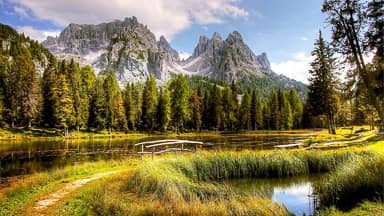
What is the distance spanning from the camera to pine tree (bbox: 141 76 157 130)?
2832 inches

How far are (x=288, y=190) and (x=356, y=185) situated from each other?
14.4 ft

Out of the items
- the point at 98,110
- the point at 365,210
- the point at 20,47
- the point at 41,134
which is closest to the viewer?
the point at 365,210

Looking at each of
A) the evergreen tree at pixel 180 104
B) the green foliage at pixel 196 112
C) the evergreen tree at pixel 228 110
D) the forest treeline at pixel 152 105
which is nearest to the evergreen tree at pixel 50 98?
the forest treeline at pixel 152 105

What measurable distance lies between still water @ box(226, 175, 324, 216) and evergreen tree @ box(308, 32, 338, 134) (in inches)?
1163

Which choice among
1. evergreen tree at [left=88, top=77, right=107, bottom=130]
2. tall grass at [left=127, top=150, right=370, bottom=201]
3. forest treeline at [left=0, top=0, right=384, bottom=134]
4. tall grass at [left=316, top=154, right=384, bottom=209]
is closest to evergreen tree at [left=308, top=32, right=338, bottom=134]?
forest treeline at [left=0, top=0, right=384, bottom=134]

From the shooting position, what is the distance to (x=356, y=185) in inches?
396

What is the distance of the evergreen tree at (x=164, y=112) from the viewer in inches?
2756

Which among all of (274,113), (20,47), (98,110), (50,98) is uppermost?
(20,47)

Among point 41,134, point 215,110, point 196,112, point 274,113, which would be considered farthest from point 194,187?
point 274,113

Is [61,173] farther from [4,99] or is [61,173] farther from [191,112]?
[191,112]

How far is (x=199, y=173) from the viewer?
15555 millimetres

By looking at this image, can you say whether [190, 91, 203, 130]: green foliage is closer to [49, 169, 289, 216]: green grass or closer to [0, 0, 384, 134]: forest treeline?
[0, 0, 384, 134]: forest treeline

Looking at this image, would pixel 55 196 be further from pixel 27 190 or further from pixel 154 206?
pixel 154 206

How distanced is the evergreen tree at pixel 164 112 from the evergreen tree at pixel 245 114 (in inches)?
910
